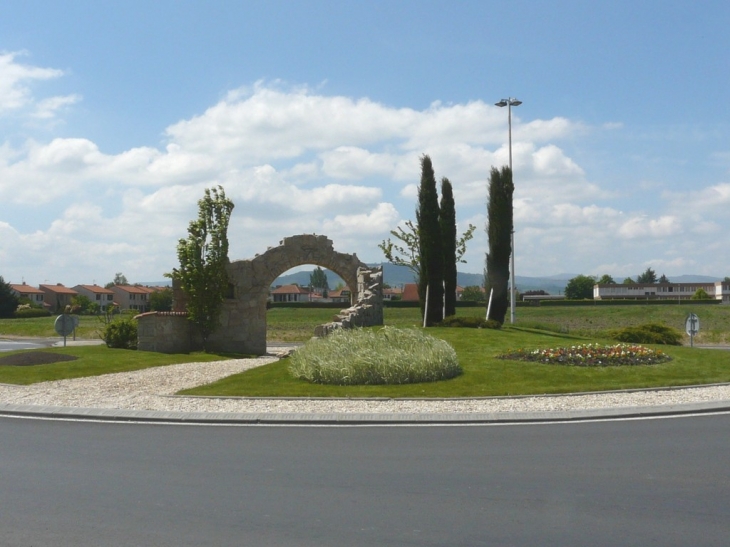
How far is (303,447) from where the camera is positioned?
1030 cm

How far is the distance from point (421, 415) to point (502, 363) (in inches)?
271

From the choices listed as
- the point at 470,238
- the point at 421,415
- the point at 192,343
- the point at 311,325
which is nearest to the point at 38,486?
the point at 421,415

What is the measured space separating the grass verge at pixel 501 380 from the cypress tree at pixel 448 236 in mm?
12014

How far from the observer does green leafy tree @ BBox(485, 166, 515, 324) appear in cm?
3319

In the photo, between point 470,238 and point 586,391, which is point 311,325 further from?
point 586,391

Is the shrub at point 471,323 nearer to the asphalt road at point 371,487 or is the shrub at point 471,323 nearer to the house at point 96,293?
the asphalt road at point 371,487

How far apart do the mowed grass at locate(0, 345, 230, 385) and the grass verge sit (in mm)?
4327

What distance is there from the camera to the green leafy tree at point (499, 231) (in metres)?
33.2

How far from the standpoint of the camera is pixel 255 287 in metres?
29.2

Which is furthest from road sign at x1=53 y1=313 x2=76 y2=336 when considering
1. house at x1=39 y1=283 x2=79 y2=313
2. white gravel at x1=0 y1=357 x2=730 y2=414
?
house at x1=39 y1=283 x2=79 y2=313

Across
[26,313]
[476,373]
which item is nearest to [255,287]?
[476,373]

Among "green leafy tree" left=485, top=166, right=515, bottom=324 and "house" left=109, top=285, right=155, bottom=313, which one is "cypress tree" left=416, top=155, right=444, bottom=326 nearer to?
"green leafy tree" left=485, top=166, right=515, bottom=324

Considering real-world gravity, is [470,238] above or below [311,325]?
above

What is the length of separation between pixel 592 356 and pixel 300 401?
915 cm
